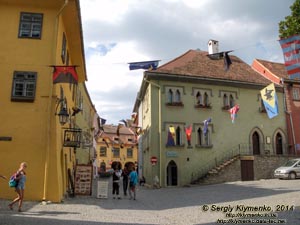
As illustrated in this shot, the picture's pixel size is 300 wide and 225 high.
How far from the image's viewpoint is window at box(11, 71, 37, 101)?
14641 millimetres

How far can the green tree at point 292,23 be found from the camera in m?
14.2

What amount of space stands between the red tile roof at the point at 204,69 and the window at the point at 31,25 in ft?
46.4

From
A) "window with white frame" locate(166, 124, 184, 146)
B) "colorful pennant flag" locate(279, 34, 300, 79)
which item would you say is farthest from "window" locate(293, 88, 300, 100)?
"colorful pennant flag" locate(279, 34, 300, 79)

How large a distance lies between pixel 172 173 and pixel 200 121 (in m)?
5.11

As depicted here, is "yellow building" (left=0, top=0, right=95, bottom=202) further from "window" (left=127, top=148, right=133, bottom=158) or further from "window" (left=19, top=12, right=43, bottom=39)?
"window" (left=127, top=148, right=133, bottom=158)

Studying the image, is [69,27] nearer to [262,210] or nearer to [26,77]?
[26,77]

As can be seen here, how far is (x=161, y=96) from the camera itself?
2816 centimetres

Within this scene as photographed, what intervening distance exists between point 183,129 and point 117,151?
42391 mm

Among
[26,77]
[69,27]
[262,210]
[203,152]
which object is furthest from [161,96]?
[262,210]

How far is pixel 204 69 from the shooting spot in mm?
30969

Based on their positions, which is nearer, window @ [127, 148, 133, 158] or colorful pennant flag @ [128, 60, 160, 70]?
colorful pennant flag @ [128, 60, 160, 70]

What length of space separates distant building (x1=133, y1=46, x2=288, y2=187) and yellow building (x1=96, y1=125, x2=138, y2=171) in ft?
124

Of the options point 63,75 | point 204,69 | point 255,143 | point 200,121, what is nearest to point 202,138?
point 200,121

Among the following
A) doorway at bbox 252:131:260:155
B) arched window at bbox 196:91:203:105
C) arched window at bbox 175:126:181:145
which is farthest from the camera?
doorway at bbox 252:131:260:155
